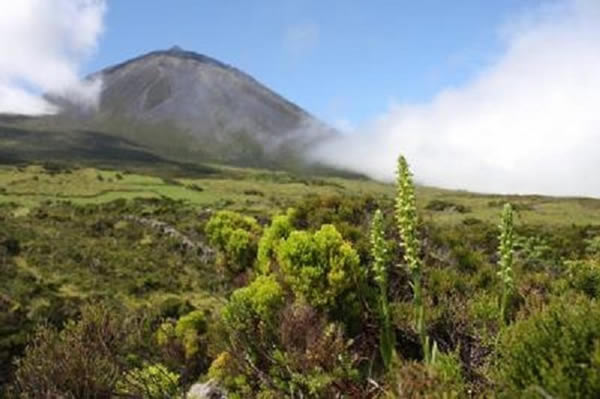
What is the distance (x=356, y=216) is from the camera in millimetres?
20938

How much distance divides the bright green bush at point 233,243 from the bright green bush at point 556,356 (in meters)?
13.8

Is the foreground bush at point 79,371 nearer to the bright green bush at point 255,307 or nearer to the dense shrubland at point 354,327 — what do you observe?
the dense shrubland at point 354,327

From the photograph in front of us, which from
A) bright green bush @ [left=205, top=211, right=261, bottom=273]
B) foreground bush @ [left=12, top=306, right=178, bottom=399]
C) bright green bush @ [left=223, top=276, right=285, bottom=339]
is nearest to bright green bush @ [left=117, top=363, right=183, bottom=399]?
foreground bush @ [left=12, top=306, right=178, bottom=399]

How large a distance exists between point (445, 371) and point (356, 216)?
12.7 metres

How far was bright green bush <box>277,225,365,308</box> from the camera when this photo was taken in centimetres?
1372

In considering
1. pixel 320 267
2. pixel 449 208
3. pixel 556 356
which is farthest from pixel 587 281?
pixel 449 208

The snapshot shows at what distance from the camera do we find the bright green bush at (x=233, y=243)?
2117 cm

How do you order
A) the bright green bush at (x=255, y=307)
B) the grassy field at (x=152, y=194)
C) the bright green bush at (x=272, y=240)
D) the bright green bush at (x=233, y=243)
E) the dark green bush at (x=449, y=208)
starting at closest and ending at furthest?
the bright green bush at (x=255, y=307), the bright green bush at (x=272, y=240), the bright green bush at (x=233, y=243), the dark green bush at (x=449, y=208), the grassy field at (x=152, y=194)

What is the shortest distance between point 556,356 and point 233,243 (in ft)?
48.9

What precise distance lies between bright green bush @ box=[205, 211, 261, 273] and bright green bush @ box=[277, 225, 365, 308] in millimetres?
6983

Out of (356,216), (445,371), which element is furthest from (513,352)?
(356,216)

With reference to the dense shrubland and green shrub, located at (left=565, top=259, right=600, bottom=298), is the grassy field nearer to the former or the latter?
the dense shrubland

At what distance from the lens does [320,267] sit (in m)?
13.9

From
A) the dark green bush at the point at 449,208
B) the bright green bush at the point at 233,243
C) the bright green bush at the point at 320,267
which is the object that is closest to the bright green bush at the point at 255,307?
the bright green bush at the point at 320,267
